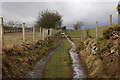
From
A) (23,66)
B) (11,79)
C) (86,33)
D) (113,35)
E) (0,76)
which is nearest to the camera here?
(0,76)

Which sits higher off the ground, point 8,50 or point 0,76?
point 8,50

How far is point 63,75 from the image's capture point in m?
6.22

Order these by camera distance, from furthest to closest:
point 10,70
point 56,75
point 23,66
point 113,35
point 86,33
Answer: point 86,33, point 113,35, point 23,66, point 56,75, point 10,70

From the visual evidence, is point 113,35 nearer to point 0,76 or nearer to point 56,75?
point 56,75

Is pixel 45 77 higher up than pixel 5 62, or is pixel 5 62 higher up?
pixel 5 62

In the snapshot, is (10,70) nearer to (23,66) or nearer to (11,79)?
(11,79)

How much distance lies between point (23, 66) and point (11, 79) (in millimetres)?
1753

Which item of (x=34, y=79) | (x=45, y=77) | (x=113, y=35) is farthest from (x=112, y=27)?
(x=34, y=79)

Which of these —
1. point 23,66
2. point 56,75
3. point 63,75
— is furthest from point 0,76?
point 63,75

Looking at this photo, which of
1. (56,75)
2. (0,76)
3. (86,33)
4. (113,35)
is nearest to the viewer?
(0,76)

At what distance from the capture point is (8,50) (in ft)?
22.7

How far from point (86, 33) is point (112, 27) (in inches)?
293

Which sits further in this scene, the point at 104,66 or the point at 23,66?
the point at 23,66

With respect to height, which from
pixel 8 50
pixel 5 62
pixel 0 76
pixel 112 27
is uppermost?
pixel 112 27
